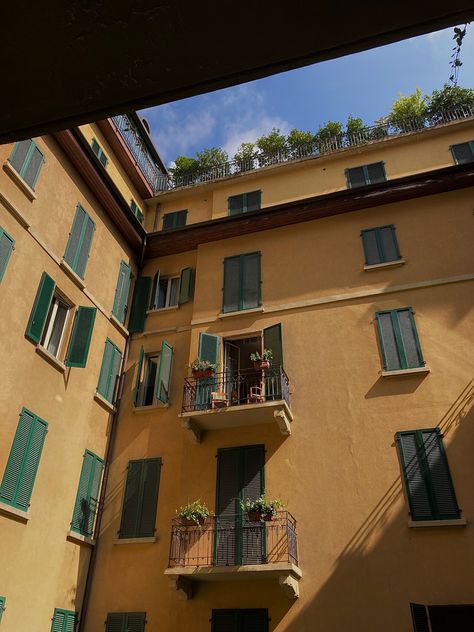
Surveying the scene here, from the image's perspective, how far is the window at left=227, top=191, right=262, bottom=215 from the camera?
1689cm

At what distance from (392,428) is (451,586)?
302 cm

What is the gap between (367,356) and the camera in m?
12.0

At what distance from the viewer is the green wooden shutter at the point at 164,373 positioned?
13.0 metres

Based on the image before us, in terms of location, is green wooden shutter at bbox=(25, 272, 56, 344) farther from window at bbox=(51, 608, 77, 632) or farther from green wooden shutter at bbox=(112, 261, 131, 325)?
window at bbox=(51, 608, 77, 632)

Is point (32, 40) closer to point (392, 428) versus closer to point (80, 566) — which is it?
point (392, 428)

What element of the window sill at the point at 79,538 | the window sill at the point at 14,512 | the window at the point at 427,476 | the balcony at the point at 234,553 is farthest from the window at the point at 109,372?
the window at the point at 427,476

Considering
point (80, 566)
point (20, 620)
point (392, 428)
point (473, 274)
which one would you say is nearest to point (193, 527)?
point (80, 566)

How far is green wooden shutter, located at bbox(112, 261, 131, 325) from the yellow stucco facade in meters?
0.29

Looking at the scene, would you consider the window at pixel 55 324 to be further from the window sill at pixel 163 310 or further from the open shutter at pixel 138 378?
the window sill at pixel 163 310

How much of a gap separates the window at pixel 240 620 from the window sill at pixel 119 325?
7388mm

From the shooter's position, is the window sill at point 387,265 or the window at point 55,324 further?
the window sill at point 387,265

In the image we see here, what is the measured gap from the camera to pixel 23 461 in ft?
32.9

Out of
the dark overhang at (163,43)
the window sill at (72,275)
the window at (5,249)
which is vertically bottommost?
the dark overhang at (163,43)

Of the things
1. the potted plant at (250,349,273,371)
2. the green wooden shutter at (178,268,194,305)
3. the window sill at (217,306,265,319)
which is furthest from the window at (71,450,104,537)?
the green wooden shutter at (178,268,194,305)
